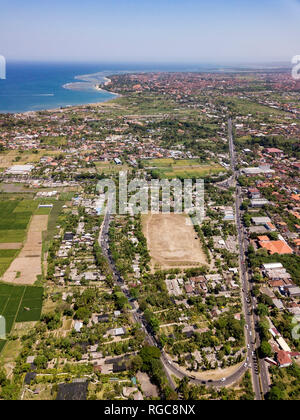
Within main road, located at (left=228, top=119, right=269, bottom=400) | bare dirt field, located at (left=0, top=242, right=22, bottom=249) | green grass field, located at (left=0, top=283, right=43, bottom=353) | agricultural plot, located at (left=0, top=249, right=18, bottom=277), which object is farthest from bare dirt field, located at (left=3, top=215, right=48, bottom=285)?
main road, located at (left=228, top=119, right=269, bottom=400)

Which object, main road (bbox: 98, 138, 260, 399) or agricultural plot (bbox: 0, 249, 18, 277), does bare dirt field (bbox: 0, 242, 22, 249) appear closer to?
agricultural plot (bbox: 0, 249, 18, 277)

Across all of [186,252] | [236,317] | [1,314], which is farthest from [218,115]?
[1,314]

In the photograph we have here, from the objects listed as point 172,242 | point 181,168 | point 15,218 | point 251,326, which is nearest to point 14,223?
point 15,218

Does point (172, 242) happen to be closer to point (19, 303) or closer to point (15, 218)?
point (19, 303)

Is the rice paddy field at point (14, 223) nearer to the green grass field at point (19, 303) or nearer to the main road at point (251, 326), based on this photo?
the green grass field at point (19, 303)

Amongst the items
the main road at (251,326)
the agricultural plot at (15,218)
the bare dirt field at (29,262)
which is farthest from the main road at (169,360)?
the agricultural plot at (15,218)

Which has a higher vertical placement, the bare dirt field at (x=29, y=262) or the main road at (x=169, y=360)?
the bare dirt field at (x=29, y=262)
